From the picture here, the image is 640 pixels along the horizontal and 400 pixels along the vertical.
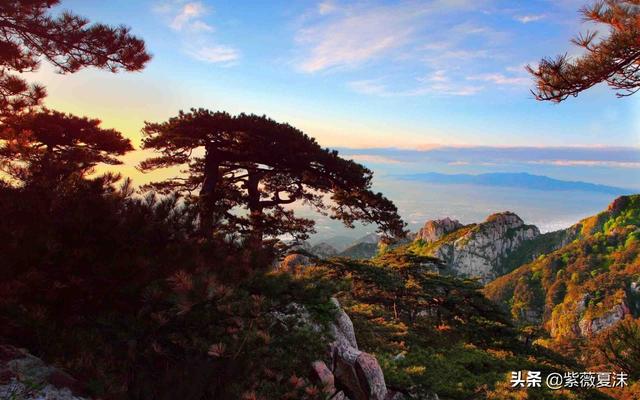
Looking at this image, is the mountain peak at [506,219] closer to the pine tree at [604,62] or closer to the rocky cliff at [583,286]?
the rocky cliff at [583,286]

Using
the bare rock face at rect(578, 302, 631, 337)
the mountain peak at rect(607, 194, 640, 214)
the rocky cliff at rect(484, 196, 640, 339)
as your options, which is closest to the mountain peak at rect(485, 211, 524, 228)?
the rocky cliff at rect(484, 196, 640, 339)

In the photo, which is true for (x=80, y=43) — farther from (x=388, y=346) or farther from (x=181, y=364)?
(x=388, y=346)

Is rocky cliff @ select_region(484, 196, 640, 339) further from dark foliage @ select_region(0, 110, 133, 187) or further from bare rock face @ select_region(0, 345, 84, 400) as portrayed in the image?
bare rock face @ select_region(0, 345, 84, 400)

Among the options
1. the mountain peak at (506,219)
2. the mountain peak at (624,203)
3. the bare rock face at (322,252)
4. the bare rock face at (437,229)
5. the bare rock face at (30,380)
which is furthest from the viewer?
the bare rock face at (437,229)

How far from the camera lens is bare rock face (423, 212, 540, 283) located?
135 meters

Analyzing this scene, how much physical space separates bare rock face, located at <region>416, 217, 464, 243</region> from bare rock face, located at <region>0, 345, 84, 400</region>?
518 feet

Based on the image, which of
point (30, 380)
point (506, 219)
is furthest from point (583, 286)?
point (30, 380)

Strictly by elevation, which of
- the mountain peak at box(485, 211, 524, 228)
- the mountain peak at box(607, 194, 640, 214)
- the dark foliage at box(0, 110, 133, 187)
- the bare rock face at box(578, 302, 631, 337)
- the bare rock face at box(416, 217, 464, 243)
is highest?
the dark foliage at box(0, 110, 133, 187)

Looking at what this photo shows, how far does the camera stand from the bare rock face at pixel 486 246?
135000 millimetres

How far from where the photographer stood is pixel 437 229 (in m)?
157

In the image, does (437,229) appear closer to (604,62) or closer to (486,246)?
(486,246)

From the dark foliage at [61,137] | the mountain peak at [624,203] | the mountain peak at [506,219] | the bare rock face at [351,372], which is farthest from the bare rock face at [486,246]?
the bare rock face at [351,372]

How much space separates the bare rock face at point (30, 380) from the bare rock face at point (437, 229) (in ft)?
518

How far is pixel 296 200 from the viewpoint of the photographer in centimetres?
1499
